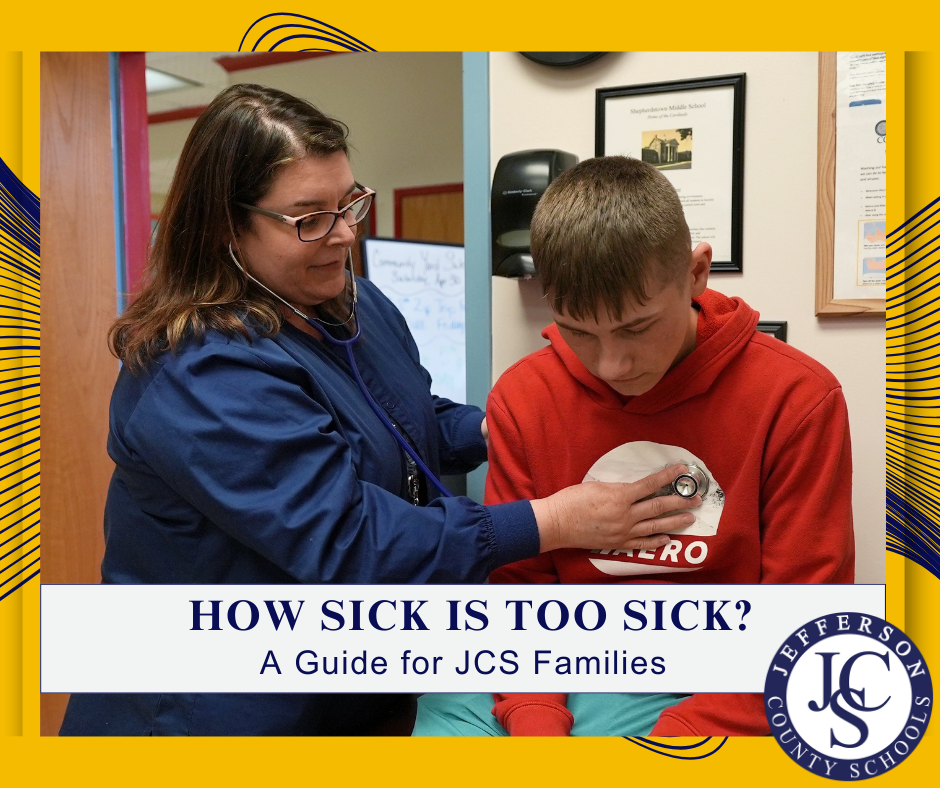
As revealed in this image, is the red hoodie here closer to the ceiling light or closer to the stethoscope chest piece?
the stethoscope chest piece

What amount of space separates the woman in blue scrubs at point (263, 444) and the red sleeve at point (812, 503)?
0.14m

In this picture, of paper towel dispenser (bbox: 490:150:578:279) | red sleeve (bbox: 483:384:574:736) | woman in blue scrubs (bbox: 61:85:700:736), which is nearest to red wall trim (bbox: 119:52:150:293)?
woman in blue scrubs (bbox: 61:85:700:736)

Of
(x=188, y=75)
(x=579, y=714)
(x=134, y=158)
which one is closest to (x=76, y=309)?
(x=134, y=158)

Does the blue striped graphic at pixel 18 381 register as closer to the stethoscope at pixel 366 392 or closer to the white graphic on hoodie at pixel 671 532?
the stethoscope at pixel 366 392

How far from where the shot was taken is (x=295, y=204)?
3.36 ft

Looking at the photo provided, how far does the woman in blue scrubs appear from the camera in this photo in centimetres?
93

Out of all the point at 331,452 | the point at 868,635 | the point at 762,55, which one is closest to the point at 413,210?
the point at 762,55

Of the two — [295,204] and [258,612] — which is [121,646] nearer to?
[258,612]

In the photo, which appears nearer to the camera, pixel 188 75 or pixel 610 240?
pixel 610 240

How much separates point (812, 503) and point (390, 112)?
3.43 meters

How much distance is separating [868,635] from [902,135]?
57 cm

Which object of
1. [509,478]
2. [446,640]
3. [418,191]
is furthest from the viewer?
[418,191]

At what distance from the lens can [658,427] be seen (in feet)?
3.46

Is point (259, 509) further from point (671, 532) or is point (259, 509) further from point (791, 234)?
point (791, 234)
